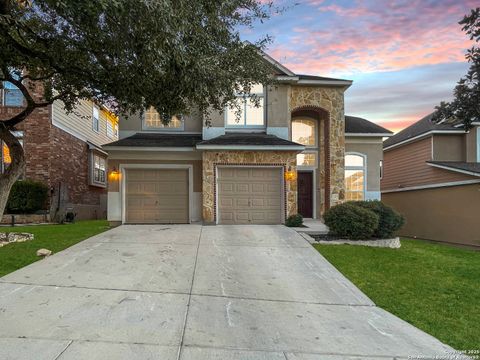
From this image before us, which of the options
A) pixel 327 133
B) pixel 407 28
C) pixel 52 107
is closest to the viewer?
pixel 407 28

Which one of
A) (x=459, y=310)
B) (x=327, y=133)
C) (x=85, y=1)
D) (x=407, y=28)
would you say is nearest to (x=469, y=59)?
(x=407, y=28)

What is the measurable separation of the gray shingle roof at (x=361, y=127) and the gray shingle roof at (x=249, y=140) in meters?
4.99

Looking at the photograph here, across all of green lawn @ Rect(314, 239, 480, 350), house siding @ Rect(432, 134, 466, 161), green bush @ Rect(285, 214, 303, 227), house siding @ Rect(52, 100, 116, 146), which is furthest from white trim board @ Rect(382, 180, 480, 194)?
house siding @ Rect(52, 100, 116, 146)

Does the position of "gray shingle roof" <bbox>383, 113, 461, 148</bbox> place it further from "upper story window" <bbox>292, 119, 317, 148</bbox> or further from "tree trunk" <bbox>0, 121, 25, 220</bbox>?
"tree trunk" <bbox>0, 121, 25, 220</bbox>

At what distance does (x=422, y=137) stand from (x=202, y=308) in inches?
711

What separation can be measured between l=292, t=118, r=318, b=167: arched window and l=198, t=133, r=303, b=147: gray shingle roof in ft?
8.68

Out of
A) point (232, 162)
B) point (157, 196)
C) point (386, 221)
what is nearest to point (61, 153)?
point (157, 196)

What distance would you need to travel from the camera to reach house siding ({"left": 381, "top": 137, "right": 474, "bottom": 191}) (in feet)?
57.0

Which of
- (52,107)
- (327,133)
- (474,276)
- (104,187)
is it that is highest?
(52,107)

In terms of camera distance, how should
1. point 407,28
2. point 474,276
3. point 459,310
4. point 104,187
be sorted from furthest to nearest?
point 104,187
point 407,28
point 474,276
point 459,310

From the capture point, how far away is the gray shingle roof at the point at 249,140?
13664 millimetres

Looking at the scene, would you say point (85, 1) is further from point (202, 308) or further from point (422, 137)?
point (422, 137)

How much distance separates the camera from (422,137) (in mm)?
19141

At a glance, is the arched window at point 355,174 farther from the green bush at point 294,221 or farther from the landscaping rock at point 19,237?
the landscaping rock at point 19,237
